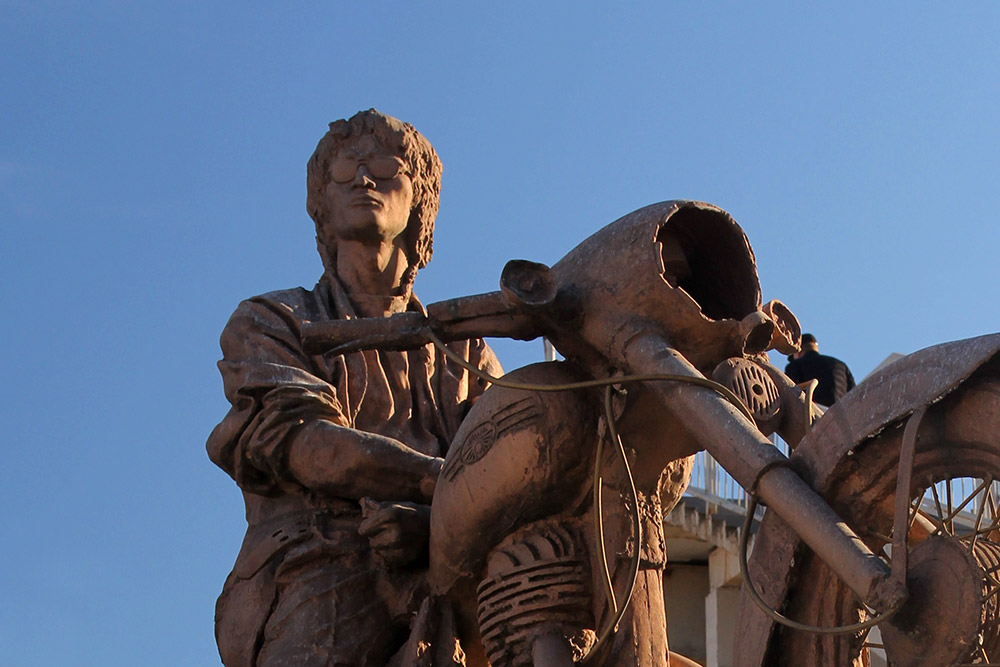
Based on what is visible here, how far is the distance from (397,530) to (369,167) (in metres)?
1.88

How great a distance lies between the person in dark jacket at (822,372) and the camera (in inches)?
629

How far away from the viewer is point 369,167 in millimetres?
7617

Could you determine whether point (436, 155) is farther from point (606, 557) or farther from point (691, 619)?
point (691, 619)

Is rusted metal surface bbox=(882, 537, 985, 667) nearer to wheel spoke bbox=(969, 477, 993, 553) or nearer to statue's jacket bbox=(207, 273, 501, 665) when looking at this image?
wheel spoke bbox=(969, 477, 993, 553)

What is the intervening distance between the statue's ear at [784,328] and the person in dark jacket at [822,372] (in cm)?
986

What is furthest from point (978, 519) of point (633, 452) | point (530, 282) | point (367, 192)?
point (367, 192)

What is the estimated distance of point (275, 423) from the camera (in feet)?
22.5

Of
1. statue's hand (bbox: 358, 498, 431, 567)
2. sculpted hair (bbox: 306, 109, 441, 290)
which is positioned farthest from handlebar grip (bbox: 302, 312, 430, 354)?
sculpted hair (bbox: 306, 109, 441, 290)

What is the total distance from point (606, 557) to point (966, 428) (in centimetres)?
150

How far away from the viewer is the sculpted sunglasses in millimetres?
7617

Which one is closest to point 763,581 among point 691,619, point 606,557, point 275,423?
point 606,557

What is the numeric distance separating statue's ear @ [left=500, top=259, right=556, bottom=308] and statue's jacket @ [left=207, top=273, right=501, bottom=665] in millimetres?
→ 1428

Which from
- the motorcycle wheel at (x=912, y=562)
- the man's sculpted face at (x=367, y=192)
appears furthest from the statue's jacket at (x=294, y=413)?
the motorcycle wheel at (x=912, y=562)

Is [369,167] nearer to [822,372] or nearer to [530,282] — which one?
[530,282]
